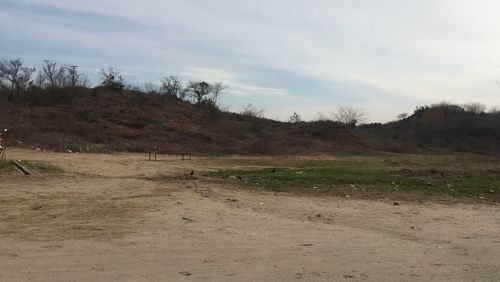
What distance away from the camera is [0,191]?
14.6 meters

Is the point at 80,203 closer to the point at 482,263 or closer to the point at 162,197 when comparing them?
the point at 162,197

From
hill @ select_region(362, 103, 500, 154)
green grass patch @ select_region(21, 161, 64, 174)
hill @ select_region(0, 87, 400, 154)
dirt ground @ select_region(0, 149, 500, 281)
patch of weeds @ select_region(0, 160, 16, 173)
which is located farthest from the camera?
hill @ select_region(362, 103, 500, 154)

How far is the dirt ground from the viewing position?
6949mm

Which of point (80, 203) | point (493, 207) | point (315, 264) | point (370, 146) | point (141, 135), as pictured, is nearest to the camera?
point (315, 264)

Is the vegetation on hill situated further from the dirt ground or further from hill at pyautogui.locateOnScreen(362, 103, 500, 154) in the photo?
the dirt ground

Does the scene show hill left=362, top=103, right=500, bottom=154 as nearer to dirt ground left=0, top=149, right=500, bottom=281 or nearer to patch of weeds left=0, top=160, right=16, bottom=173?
patch of weeds left=0, top=160, right=16, bottom=173

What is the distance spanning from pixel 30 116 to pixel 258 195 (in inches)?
1496

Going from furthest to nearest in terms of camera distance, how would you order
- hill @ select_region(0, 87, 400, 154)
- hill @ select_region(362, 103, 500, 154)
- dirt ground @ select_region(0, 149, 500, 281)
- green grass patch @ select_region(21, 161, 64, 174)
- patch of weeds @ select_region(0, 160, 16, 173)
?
hill @ select_region(362, 103, 500, 154) → hill @ select_region(0, 87, 400, 154) → green grass patch @ select_region(21, 161, 64, 174) → patch of weeds @ select_region(0, 160, 16, 173) → dirt ground @ select_region(0, 149, 500, 281)

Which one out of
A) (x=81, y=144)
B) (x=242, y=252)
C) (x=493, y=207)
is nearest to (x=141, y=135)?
(x=81, y=144)

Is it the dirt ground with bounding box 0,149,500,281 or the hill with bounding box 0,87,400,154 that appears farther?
the hill with bounding box 0,87,400,154

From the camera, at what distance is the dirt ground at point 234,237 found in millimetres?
6949

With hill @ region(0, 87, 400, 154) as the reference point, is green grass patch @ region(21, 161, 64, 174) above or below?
below

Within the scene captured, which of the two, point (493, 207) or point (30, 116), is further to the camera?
point (30, 116)

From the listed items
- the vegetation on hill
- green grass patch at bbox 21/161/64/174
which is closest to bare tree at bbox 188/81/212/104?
the vegetation on hill
